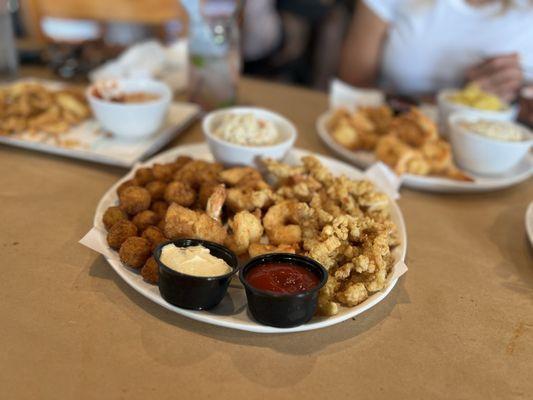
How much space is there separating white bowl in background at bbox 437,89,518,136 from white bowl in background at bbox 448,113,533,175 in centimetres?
14

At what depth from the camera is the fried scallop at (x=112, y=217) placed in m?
1.44

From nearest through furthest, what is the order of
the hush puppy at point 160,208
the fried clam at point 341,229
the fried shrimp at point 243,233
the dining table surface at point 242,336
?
the dining table surface at point 242,336
the fried clam at point 341,229
the fried shrimp at point 243,233
the hush puppy at point 160,208

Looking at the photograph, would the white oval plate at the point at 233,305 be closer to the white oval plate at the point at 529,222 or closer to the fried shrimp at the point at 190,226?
the fried shrimp at the point at 190,226

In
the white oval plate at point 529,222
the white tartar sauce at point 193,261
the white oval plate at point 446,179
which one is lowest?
the white oval plate at point 446,179

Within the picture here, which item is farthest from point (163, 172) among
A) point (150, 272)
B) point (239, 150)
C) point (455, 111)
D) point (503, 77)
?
point (503, 77)

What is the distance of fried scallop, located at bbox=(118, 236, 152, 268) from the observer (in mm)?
1307

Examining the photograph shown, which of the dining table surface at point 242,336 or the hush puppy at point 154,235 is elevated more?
the hush puppy at point 154,235

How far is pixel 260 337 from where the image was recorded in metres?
Result: 1.22

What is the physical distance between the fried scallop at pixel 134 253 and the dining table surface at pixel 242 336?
0.27ft

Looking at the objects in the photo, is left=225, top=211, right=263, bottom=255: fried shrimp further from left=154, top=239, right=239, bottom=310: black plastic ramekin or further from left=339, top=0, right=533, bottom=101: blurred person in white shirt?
left=339, top=0, right=533, bottom=101: blurred person in white shirt

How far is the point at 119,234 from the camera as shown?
1372 millimetres

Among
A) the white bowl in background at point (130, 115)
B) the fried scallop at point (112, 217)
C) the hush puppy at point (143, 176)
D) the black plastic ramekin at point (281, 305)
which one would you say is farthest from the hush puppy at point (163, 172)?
the black plastic ramekin at point (281, 305)

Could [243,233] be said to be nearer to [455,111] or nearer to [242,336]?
[242,336]

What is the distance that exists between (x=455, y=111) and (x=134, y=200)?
1.58m
